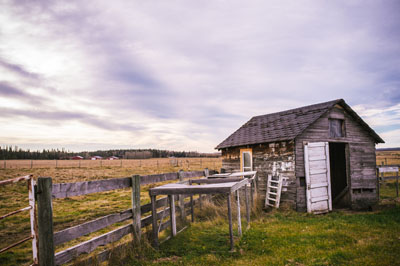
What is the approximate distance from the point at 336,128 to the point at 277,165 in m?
3.42

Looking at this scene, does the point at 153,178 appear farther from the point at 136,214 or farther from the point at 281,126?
the point at 281,126

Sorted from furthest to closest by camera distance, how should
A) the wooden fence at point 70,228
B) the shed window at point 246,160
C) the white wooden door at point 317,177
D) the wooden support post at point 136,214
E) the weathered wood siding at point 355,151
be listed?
the shed window at point 246,160
the weathered wood siding at point 355,151
the white wooden door at point 317,177
the wooden support post at point 136,214
the wooden fence at point 70,228

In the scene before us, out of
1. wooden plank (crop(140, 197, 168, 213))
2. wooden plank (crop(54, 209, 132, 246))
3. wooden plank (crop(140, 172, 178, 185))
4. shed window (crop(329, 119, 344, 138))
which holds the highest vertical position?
shed window (crop(329, 119, 344, 138))

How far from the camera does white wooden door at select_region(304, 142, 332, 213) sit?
10453mm

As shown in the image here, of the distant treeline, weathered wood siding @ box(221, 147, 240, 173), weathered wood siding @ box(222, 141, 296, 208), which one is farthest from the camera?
the distant treeline

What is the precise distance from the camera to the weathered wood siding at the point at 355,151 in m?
11.3

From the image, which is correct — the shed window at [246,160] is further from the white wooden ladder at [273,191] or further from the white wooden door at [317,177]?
the white wooden door at [317,177]

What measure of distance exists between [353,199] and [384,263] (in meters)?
7.76

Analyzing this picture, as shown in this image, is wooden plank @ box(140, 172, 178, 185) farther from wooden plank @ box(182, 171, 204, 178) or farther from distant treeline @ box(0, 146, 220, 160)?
distant treeline @ box(0, 146, 220, 160)

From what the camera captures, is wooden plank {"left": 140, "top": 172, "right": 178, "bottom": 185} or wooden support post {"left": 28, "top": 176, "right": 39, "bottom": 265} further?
wooden plank {"left": 140, "top": 172, "right": 178, "bottom": 185}

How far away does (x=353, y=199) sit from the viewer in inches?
455

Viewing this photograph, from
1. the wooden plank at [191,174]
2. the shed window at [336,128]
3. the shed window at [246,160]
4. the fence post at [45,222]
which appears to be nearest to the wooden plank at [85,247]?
the fence post at [45,222]

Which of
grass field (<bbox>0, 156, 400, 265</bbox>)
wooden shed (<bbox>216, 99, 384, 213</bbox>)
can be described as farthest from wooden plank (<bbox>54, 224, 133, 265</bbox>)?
wooden shed (<bbox>216, 99, 384, 213</bbox>)

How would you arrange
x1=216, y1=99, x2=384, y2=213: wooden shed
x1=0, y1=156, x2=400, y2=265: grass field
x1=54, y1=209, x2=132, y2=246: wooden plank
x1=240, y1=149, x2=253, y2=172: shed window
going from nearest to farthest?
x1=54, y1=209, x2=132, y2=246: wooden plank → x1=0, y1=156, x2=400, y2=265: grass field → x1=216, y1=99, x2=384, y2=213: wooden shed → x1=240, y1=149, x2=253, y2=172: shed window
